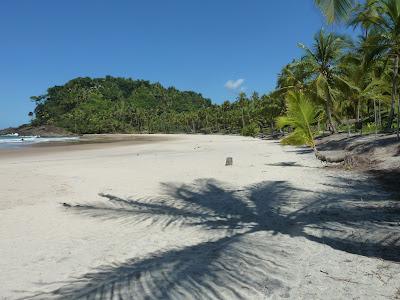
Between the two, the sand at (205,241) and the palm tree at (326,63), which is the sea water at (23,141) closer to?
the palm tree at (326,63)

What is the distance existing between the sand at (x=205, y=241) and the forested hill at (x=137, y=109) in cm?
4248

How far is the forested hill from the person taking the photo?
8031 centimetres

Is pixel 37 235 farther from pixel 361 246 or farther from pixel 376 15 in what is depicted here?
pixel 376 15

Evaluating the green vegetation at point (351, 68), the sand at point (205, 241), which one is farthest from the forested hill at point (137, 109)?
the sand at point (205, 241)

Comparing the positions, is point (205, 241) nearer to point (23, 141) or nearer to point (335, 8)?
point (335, 8)

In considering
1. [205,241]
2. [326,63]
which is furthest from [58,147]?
[205,241]

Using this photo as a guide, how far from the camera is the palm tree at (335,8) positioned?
593cm

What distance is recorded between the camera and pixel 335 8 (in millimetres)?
6090

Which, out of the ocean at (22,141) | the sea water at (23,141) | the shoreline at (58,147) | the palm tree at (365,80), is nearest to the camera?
the palm tree at (365,80)

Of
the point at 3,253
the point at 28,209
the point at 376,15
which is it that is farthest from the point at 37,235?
the point at 376,15

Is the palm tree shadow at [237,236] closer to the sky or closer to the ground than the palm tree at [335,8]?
closer to the ground

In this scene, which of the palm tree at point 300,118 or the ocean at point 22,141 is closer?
the palm tree at point 300,118

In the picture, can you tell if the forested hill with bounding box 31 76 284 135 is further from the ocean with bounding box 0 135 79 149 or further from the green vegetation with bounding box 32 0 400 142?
the ocean with bounding box 0 135 79 149

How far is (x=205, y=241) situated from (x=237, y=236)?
1.54 feet
